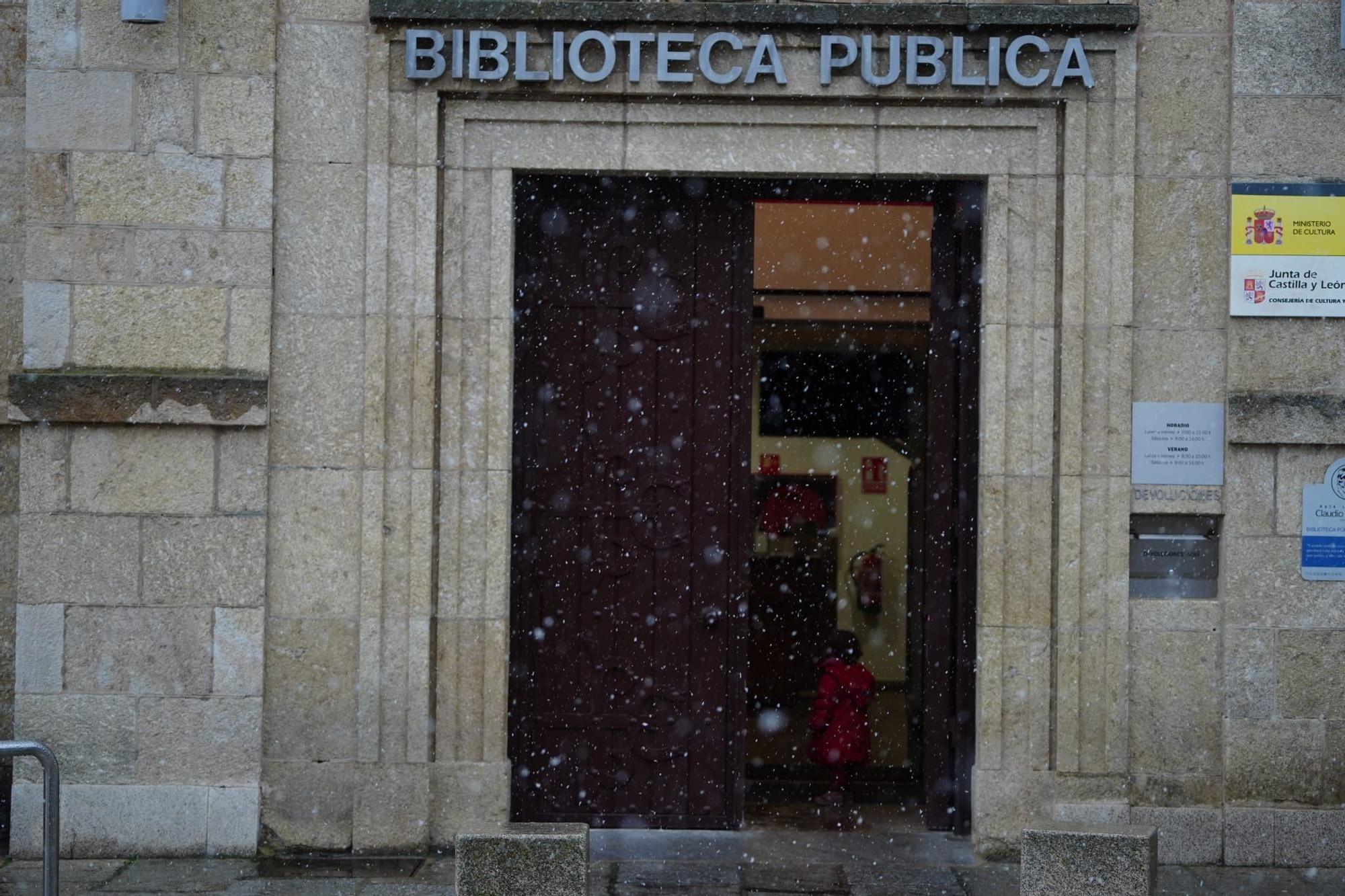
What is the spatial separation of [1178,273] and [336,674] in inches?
171

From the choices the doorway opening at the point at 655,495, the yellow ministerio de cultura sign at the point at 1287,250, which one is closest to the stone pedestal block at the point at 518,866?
the doorway opening at the point at 655,495

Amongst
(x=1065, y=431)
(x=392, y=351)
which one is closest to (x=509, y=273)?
(x=392, y=351)

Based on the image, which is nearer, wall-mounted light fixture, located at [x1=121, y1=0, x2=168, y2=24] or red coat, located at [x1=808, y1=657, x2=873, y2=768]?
wall-mounted light fixture, located at [x1=121, y1=0, x2=168, y2=24]

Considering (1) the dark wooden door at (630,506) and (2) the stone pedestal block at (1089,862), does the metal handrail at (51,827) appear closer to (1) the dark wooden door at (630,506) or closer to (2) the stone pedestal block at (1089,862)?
(1) the dark wooden door at (630,506)

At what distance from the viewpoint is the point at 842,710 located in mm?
8500

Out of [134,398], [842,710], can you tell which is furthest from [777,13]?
[842,710]

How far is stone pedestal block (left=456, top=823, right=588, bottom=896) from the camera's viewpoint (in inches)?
198

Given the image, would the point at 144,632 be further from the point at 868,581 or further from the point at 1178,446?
the point at 868,581

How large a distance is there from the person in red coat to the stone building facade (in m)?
1.29

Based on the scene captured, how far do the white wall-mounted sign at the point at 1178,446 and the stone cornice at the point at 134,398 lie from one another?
407 cm

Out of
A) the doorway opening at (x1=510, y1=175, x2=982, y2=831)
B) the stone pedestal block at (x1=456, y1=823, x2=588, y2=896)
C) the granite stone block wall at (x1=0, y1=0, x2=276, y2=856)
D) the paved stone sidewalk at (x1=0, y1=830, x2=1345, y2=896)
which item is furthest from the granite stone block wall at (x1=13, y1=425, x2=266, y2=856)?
the stone pedestal block at (x1=456, y1=823, x2=588, y2=896)

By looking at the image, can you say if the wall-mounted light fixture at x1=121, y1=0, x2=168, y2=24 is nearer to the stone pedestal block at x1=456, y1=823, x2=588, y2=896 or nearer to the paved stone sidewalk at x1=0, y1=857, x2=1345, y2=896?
the paved stone sidewalk at x1=0, y1=857, x2=1345, y2=896

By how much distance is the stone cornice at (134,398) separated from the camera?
22.8ft

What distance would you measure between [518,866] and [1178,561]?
146 inches
